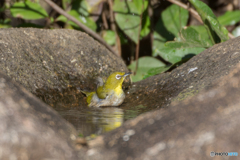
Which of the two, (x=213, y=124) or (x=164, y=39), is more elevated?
(x=213, y=124)

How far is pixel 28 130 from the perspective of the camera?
1.74 meters

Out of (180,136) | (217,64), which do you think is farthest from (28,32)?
(180,136)

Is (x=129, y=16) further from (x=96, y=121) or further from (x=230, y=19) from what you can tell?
(x=96, y=121)

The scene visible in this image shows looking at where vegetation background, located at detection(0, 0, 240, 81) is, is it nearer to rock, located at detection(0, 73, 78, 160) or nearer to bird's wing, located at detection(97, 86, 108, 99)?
bird's wing, located at detection(97, 86, 108, 99)

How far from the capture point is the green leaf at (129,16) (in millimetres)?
6703

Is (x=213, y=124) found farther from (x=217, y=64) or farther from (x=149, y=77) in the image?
(x=149, y=77)

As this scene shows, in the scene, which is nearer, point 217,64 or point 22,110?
point 22,110

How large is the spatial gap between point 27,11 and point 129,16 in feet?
7.17

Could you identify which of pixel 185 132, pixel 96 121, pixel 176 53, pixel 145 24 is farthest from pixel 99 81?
pixel 185 132

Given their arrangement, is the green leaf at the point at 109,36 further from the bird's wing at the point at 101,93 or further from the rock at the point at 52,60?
the bird's wing at the point at 101,93

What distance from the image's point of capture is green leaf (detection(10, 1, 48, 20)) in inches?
245

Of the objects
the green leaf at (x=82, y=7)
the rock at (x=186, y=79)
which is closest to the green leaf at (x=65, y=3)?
the green leaf at (x=82, y=7)

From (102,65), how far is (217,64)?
1982 mm

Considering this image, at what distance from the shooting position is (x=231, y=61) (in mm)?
3336
